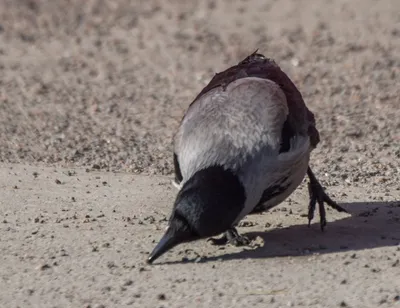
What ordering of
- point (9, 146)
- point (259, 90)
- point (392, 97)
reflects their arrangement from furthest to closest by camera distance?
point (392, 97) < point (9, 146) < point (259, 90)

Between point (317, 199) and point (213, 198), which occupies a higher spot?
point (213, 198)

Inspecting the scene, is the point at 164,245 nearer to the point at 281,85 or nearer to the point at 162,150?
the point at 281,85

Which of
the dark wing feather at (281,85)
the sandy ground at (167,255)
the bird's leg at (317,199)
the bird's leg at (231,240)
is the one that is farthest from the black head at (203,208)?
the bird's leg at (317,199)

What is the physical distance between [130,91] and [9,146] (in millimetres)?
2209

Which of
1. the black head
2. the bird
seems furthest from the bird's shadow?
the black head

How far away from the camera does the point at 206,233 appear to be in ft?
20.3

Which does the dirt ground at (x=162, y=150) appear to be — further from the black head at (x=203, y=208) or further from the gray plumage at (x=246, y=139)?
the gray plumage at (x=246, y=139)

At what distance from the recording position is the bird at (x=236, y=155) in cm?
618

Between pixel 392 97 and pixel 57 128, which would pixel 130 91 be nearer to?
pixel 57 128

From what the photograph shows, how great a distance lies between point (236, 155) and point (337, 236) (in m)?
1.05

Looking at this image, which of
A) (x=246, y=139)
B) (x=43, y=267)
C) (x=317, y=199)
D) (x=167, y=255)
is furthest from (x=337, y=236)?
(x=43, y=267)

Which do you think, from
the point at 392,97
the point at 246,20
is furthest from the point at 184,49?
the point at 392,97

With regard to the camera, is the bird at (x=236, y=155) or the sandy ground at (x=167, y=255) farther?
the bird at (x=236, y=155)

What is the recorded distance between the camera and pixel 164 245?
20.6ft
